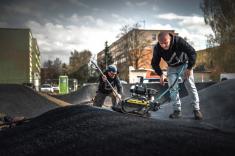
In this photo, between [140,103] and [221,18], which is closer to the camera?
[140,103]

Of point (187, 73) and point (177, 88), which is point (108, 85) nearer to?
point (177, 88)

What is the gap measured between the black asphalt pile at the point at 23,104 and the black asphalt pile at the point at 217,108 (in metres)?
6.47

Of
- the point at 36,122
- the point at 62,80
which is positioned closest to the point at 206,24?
the point at 62,80

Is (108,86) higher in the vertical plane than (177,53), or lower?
lower

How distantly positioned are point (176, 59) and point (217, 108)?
5.29 ft

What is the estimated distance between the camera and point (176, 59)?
7961mm

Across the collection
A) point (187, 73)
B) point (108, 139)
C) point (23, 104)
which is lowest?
point (23, 104)

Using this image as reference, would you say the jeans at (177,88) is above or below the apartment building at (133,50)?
below

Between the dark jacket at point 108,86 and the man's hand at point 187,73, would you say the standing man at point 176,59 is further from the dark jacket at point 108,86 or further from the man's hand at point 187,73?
the dark jacket at point 108,86

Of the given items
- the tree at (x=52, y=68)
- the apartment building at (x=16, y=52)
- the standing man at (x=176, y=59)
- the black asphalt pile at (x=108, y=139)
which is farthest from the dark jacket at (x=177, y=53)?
the tree at (x=52, y=68)

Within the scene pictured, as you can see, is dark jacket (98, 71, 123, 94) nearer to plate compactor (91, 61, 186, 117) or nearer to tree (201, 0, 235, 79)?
plate compactor (91, 61, 186, 117)

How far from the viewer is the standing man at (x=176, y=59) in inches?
304

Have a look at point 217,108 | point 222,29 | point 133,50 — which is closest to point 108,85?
point 217,108

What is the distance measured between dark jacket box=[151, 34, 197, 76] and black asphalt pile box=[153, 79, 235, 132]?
3.92 ft
